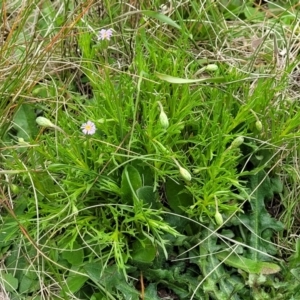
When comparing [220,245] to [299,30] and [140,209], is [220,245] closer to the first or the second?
[140,209]

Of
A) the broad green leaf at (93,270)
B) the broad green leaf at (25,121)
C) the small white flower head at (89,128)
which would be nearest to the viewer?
the small white flower head at (89,128)

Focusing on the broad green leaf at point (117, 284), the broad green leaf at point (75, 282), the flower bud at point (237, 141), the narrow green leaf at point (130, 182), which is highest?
the flower bud at point (237, 141)

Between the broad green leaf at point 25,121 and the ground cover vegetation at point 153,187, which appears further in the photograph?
the broad green leaf at point 25,121

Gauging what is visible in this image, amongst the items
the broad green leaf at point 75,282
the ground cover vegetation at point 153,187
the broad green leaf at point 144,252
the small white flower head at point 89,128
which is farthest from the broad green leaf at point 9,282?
the small white flower head at point 89,128

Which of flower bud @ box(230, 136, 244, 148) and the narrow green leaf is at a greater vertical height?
flower bud @ box(230, 136, 244, 148)

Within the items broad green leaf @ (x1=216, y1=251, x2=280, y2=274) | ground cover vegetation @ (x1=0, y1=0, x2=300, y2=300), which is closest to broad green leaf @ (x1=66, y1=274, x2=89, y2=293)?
ground cover vegetation @ (x1=0, y1=0, x2=300, y2=300)

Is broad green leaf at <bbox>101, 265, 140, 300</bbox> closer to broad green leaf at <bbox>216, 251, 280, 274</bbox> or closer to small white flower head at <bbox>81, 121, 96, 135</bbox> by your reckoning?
broad green leaf at <bbox>216, 251, 280, 274</bbox>

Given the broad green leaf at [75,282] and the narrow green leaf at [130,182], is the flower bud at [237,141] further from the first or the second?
the broad green leaf at [75,282]

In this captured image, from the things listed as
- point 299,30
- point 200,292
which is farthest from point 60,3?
point 200,292
